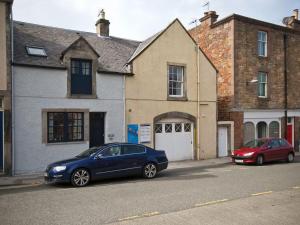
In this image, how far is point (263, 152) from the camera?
17.0 metres

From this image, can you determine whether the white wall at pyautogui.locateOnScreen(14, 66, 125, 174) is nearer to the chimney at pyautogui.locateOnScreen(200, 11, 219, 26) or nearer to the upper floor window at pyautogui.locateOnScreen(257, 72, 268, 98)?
the chimney at pyautogui.locateOnScreen(200, 11, 219, 26)

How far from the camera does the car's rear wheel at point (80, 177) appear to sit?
10.7 metres

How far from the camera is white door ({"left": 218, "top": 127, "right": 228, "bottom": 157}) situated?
20.6 m

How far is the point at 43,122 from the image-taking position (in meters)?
14.3

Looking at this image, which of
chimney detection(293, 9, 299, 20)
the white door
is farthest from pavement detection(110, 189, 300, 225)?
chimney detection(293, 9, 299, 20)

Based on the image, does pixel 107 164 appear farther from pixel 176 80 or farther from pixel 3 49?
pixel 176 80

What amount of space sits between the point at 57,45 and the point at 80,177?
8418 mm

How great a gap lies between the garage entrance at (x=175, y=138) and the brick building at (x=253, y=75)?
2.82m

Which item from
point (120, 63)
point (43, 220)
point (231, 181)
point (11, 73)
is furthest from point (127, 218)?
point (120, 63)

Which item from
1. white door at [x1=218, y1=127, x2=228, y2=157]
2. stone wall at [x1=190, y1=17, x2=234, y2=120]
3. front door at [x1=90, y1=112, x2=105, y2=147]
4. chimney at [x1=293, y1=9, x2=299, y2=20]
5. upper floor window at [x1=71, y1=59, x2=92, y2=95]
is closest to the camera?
upper floor window at [x1=71, y1=59, x2=92, y2=95]

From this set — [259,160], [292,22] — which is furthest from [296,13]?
[259,160]

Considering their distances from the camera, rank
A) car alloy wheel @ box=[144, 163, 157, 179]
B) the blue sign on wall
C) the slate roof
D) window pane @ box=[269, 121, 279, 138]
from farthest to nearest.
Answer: window pane @ box=[269, 121, 279, 138], the blue sign on wall, the slate roof, car alloy wheel @ box=[144, 163, 157, 179]

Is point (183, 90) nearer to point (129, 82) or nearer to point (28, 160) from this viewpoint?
point (129, 82)

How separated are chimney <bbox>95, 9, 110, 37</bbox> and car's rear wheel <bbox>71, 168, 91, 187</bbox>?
37.8 feet
